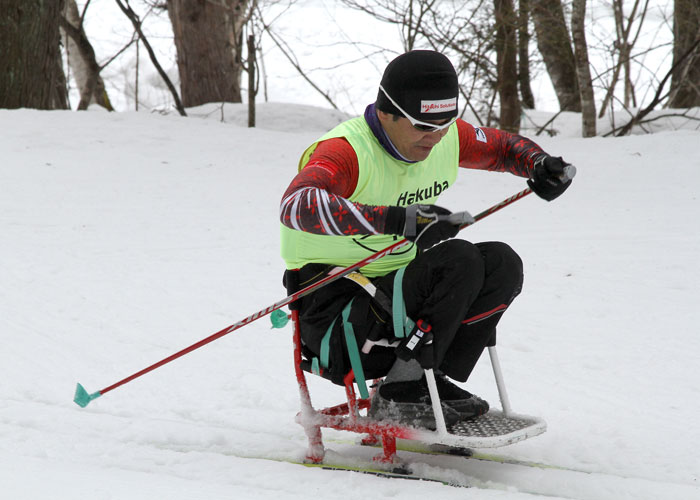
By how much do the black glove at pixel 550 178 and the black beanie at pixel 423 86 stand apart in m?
0.43

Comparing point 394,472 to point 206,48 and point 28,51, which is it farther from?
point 206,48

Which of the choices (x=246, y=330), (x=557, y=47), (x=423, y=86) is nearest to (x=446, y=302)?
(x=423, y=86)

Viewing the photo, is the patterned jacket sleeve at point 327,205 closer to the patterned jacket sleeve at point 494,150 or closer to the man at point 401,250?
the man at point 401,250

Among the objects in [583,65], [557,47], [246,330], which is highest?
[557,47]

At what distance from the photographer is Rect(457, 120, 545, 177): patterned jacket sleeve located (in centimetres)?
296

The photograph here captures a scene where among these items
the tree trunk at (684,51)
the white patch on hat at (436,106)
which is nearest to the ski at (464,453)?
the white patch on hat at (436,106)

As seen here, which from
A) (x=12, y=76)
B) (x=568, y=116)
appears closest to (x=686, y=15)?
(x=568, y=116)

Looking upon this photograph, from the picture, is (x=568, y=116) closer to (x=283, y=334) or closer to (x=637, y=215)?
(x=637, y=215)

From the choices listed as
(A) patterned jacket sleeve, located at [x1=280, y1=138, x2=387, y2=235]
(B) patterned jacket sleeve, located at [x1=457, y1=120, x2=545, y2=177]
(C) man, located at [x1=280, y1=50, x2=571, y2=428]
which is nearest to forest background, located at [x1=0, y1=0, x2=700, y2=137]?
(B) patterned jacket sleeve, located at [x1=457, y1=120, x2=545, y2=177]

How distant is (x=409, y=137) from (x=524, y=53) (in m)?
10.2

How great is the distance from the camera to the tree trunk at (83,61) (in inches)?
501

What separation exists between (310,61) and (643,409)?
84.2 feet

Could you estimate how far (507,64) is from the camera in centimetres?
1132

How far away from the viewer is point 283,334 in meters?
4.47
